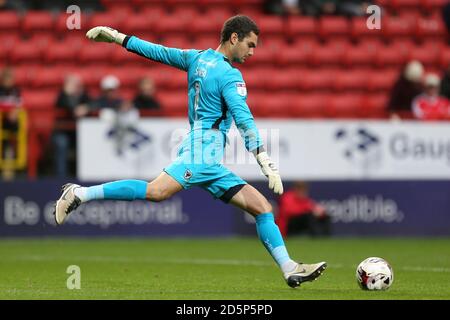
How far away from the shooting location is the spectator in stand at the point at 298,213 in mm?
17469

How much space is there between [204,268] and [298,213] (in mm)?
5954

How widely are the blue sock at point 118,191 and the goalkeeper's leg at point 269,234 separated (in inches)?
30.2

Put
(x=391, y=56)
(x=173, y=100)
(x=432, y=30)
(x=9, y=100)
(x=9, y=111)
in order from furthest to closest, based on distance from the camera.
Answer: (x=432, y=30) < (x=391, y=56) < (x=173, y=100) < (x=9, y=100) < (x=9, y=111)

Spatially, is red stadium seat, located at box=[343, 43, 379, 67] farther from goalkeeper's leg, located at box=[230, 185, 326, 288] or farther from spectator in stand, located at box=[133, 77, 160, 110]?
goalkeeper's leg, located at box=[230, 185, 326, 288]

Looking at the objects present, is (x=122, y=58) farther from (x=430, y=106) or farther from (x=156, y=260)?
(x=156, y=260)

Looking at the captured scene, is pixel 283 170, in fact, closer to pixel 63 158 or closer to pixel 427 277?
pixel 63 158

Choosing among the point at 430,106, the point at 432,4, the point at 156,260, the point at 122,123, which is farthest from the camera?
the point at 432,4

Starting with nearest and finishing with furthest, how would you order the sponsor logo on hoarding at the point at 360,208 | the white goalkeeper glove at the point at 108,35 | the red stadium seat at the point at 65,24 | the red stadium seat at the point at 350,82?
the white goalkeeper glove at the point at 108,35
the sponsor logo on hoarding at the point at 360,208
the red stadium seat at the point at 65,24
the red stadium seat at the point at 350,82

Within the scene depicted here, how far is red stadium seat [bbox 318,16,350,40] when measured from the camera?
21.8m

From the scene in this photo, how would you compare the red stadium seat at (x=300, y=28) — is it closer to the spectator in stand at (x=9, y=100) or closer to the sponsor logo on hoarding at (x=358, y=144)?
the sponsor logo on hoarding at (x=358, y=144)

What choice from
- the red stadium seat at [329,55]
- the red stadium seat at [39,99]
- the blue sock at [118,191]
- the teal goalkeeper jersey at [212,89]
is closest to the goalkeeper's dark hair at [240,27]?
the teal goalkeeper jersey at [212,89]

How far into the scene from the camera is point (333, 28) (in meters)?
21.9

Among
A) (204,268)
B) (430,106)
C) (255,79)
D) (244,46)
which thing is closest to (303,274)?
(244,46)
